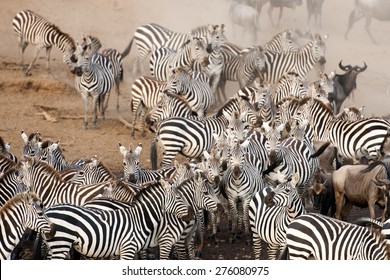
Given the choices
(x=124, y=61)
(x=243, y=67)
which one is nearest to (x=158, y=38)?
(x=124, y=61)

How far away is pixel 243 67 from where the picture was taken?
21.0 metres

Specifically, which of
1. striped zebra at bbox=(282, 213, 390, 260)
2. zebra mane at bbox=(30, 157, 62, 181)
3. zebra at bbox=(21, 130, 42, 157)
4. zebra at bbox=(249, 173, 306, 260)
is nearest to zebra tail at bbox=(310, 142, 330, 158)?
zebra at bbox=(249, 173, 306, 260)

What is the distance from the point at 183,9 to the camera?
88.6 ft

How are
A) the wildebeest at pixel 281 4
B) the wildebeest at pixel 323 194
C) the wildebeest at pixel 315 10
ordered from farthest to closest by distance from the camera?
1. the wildebeest at pixel 281 4
2. the wildebeest at pixel 315 10
3. the wildebeest at pixel 323 194

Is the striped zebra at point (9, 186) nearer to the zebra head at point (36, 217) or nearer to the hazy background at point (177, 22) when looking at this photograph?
the zebra head at point (36, 217)

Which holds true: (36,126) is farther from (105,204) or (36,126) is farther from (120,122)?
(105,204)

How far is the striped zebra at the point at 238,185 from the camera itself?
14.1 meters

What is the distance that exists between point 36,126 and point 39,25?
3.31 m

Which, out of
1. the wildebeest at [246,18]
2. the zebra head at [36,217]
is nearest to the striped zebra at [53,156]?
the zebra head at [36,217]

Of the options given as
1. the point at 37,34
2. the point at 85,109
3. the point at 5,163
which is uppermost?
the point at 37,34

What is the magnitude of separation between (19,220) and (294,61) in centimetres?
1058

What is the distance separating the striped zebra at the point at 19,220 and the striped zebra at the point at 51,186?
4.88 ft

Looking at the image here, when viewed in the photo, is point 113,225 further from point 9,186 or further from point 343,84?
point 343,84
